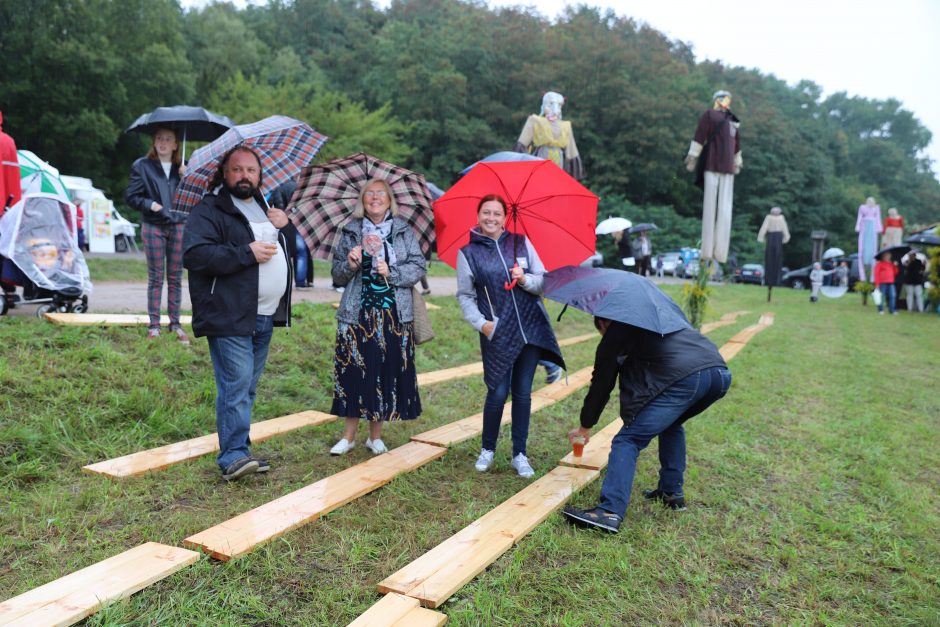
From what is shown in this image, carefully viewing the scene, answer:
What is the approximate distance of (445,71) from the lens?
36.6m

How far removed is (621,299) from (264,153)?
2450 millimetres

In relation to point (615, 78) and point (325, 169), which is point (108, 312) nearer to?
point (325, 169)

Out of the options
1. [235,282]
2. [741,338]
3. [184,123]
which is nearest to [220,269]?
[235,282]

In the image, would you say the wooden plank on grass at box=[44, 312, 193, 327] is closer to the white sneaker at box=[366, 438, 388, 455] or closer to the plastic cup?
the white sneaker at box=[366, 438, 388, 455]

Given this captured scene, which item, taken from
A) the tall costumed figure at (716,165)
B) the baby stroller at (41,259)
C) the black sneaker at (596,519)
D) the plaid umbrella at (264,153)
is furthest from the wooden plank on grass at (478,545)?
the tall costumed figure at (716,165)

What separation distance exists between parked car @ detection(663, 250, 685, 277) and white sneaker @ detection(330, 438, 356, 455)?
2910cm

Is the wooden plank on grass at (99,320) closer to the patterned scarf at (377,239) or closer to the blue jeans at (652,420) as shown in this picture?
the patterned scarf at (377,239)

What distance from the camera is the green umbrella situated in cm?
745

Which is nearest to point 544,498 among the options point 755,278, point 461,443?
point 461,443

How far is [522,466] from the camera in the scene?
434 centimetres

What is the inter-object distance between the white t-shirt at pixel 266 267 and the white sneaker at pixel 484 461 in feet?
5.23

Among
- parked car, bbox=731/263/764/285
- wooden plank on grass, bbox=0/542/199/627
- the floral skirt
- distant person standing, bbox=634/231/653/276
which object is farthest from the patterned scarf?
parked car, bbox=731/263/764/285

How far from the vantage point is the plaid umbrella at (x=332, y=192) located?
4.44m

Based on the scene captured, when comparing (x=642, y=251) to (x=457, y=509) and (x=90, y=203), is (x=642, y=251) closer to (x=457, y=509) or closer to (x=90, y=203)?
(x=457, y=509)
